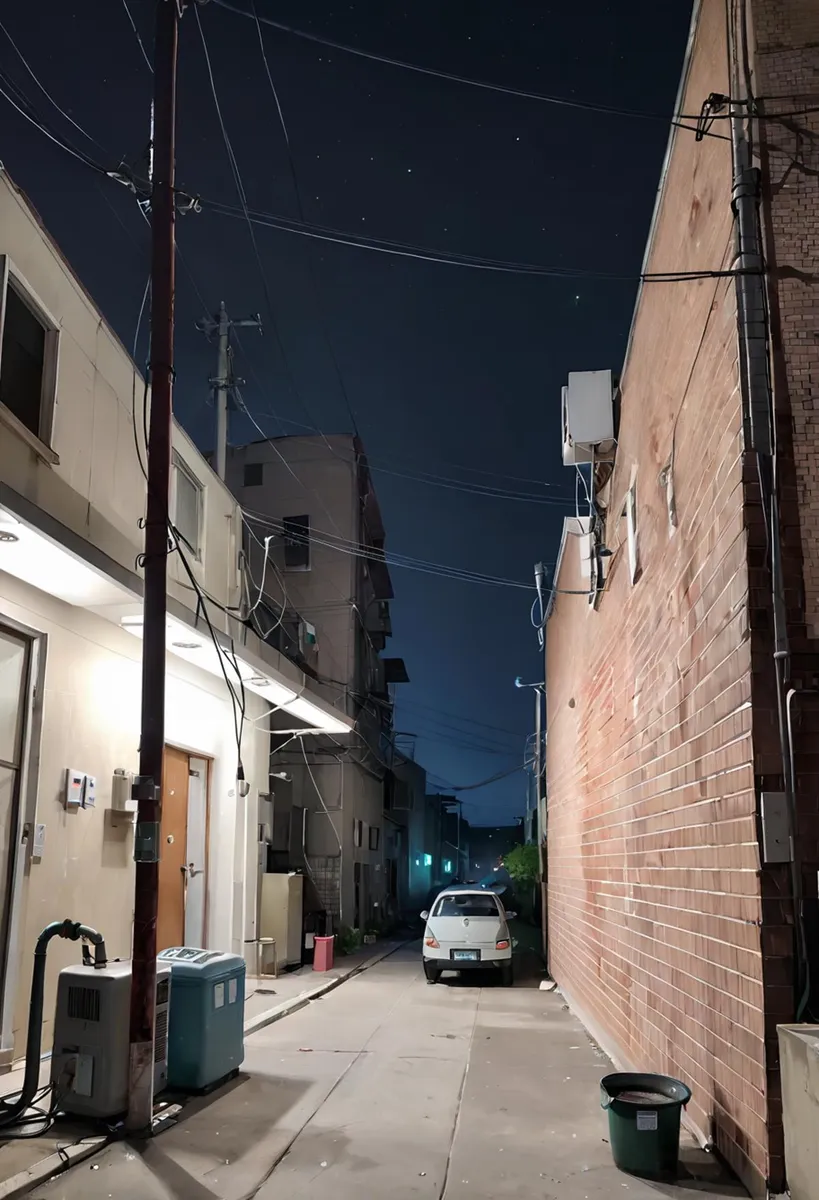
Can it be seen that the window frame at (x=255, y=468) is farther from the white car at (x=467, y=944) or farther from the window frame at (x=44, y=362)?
the window frame at (x=44, y=362)

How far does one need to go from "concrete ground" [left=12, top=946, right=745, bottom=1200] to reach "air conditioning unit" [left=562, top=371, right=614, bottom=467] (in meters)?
6.18

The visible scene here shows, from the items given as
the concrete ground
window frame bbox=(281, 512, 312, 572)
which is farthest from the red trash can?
window frame bbox=(281, 512, 312, 572)

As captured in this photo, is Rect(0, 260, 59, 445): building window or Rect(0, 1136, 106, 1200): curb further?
Rect(0, 260, 59, 445): building window

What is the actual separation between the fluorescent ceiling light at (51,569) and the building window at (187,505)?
163 inches

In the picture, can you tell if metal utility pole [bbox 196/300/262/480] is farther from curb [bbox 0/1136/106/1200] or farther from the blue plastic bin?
curb [bbox 0/1136/106/1200]

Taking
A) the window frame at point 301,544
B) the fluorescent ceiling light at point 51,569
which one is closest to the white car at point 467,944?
the fluorescent ceiling light at point 51,569

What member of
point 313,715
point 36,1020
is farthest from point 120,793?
point 313,715

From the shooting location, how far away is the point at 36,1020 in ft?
21.8

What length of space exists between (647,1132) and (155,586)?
4891 mm

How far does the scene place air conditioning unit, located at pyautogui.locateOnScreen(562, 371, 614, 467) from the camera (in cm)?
1030

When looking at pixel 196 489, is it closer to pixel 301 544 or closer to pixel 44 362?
pixel 44 362

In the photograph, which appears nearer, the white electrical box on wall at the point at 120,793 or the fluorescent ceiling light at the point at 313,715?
the white electrical box on wall at the point at 120,793

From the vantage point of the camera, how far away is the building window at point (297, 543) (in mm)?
28344

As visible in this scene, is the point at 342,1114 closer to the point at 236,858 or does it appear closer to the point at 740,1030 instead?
the point at 740,1030
